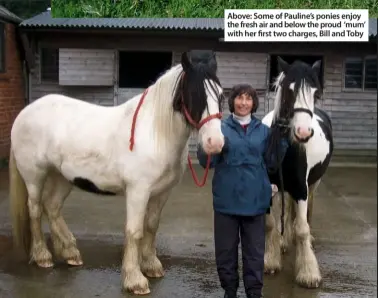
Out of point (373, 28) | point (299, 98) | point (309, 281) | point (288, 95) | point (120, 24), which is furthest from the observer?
point (373, 28)

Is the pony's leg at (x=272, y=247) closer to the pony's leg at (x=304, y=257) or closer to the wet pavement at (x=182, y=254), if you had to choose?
the wet pavement at (x=182, y=254)

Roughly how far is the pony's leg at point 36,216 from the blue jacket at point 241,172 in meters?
1.64

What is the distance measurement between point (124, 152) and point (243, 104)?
0.95 m

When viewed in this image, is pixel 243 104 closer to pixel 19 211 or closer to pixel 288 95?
pixel 288 95

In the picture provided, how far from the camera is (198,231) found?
17.0 feet

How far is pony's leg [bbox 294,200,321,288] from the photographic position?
11.9 feet

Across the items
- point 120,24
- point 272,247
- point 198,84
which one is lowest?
point 272,247

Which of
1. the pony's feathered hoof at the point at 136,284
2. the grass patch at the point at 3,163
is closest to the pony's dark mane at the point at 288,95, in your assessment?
the pony's feathered hoof at the point at 136,284

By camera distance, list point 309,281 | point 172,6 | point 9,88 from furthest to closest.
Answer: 1. point 9,88
2. point 172,6
3. point 309,281

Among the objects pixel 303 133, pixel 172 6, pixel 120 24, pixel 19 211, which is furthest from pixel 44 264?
pixel 120 24

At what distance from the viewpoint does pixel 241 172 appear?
9.83 ft

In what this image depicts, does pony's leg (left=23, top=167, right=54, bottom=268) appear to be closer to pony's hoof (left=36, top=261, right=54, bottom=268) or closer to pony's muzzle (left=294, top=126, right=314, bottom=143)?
pony's hoof (left=36, top=261, right=54, bottom=268)

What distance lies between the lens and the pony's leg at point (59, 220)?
13.4ft

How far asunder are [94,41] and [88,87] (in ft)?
3.19
